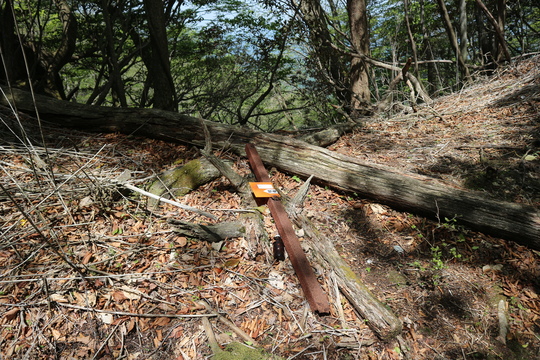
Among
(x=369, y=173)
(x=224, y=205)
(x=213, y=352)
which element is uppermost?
(x=369, y=173)

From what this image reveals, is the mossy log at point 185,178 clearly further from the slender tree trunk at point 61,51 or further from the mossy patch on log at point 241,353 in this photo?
the slender tree trunk at point 61,51

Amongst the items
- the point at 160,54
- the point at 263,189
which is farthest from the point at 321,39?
the point at 263,189

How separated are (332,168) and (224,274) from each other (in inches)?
66.0

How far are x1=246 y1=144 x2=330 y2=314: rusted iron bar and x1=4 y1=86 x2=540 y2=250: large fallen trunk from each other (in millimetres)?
789

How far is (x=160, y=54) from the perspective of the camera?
5.43 meters

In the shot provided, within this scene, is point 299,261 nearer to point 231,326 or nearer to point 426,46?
point 231,326

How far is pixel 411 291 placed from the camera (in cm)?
247

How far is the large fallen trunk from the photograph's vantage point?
8.85 feet

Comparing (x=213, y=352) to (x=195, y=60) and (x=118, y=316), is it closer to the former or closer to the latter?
(x=118, y=316)

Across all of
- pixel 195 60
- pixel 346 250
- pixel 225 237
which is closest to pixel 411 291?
pixel 346 250

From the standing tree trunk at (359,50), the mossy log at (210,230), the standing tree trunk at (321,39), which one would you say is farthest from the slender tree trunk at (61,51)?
the standing tree trunk at (359,50)

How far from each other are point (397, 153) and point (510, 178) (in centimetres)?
121

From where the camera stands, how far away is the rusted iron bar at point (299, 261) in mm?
2215

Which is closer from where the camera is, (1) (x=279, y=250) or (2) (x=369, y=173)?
(1) (x=279, y=250)
